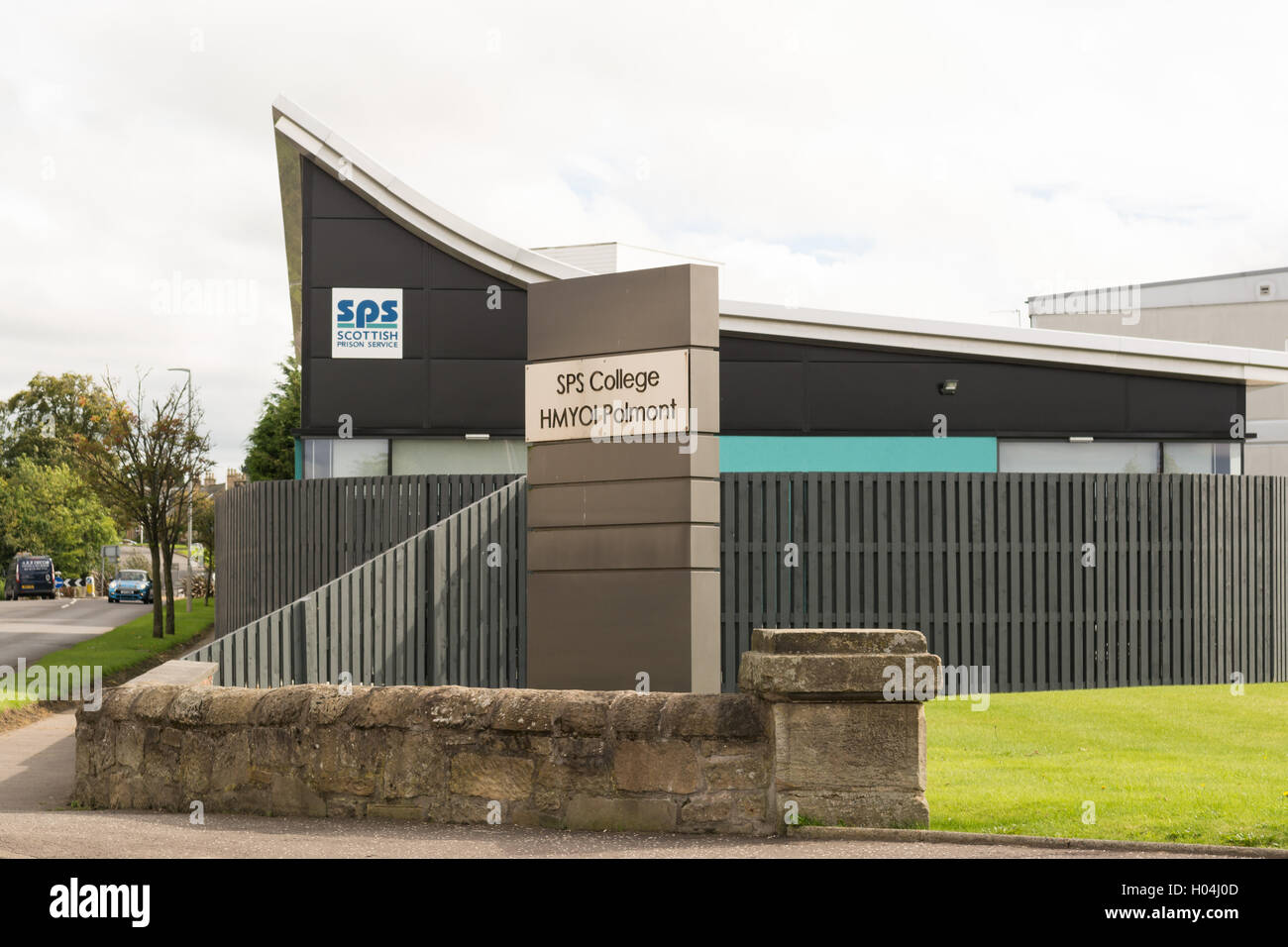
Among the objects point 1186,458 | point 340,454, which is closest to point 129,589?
point 340,454

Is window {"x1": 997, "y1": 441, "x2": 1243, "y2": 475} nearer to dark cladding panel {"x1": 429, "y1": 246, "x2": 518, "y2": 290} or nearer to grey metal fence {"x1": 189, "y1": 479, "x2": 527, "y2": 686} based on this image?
dark cladding panel {"x1": 429, "y1": 246, "x2": 518, "y2": 290}

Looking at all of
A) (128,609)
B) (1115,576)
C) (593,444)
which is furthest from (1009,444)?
(128,609)

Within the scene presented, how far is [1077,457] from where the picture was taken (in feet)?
62.9

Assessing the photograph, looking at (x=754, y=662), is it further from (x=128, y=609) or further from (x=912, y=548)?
(x=128, y=609)

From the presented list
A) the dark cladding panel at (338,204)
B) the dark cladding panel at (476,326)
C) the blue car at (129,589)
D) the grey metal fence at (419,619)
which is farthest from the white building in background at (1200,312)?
the blue car at (129,589)

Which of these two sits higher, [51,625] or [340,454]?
[340,454]

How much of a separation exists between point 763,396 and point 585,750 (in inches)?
466

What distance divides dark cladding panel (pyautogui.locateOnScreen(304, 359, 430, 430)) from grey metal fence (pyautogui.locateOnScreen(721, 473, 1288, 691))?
5595 mm

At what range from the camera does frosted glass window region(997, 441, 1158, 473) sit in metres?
19.1

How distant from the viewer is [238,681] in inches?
424

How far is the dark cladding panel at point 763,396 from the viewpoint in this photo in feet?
61.0

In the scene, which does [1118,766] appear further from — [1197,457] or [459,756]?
[1197,457]

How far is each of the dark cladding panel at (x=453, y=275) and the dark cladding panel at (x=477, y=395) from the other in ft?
3.58

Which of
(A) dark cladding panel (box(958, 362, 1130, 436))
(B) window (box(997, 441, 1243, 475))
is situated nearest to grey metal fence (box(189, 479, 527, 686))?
(A) dark cladding panel (box(958, 362, 1130, 436))
